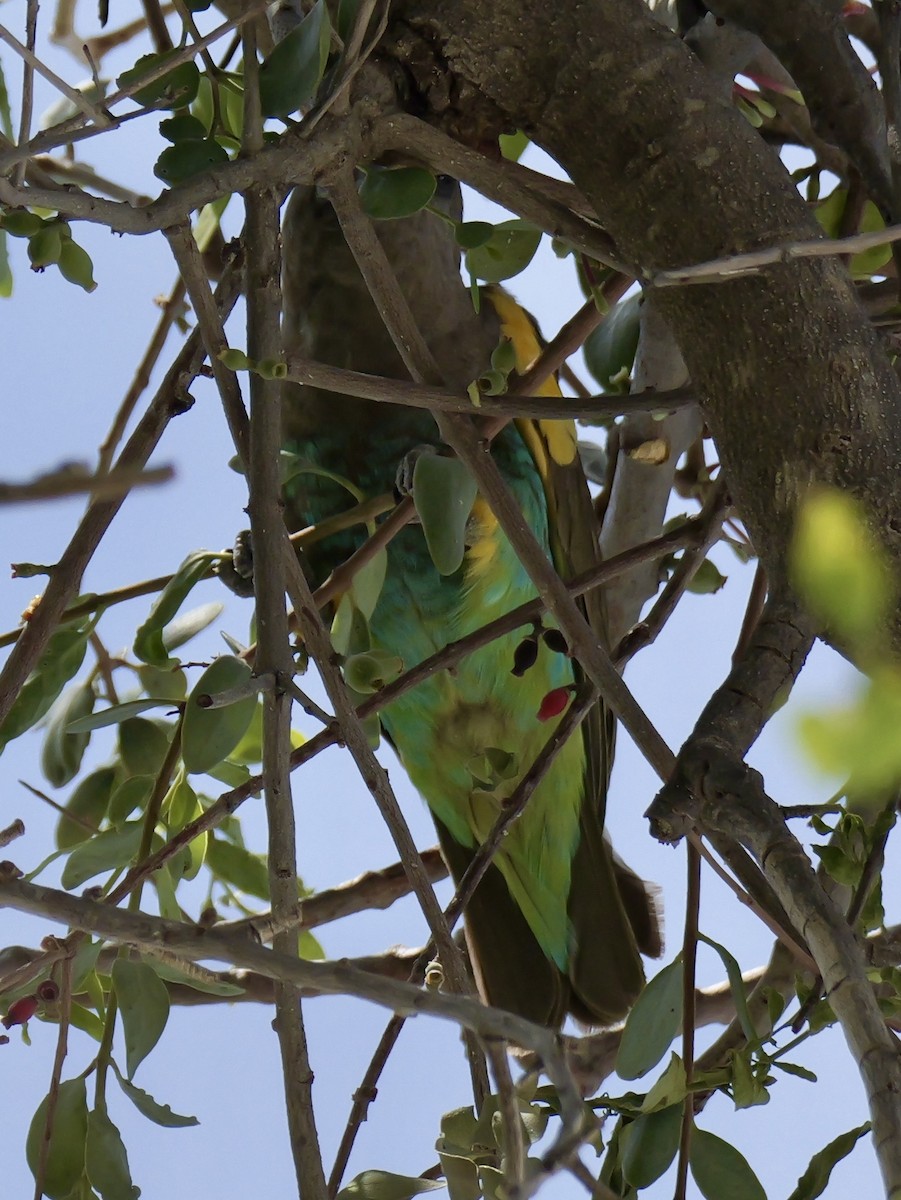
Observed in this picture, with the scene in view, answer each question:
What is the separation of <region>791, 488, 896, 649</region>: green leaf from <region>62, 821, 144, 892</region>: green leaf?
1.22 feet

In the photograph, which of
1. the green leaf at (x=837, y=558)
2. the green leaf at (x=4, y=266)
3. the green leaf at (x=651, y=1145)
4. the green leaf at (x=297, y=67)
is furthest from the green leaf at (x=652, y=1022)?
the green leaf at (x=4, y=266)

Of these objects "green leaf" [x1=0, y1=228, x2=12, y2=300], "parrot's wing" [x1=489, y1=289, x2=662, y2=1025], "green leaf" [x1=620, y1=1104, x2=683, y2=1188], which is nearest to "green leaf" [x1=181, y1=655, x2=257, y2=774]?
"green leaf" [x1=620, y1=1104, x2=683, y2=1188]

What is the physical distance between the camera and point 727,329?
0.53 meters

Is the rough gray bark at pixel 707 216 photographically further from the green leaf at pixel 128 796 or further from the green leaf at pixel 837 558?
the green leaf at pixel 128 796

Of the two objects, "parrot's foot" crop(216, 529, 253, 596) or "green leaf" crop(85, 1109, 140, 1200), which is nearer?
"green leaf" crop(85, 1109, 140, 1200)

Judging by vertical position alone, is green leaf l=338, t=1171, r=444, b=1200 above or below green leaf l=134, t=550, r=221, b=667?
below

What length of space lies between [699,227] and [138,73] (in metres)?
0.28

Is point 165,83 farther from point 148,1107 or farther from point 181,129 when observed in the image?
point 148,1107

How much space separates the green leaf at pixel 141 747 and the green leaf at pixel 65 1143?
0.21m

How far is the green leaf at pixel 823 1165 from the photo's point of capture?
1.80 feet

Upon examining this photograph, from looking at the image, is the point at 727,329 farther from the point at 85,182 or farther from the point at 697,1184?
the point at 85,182

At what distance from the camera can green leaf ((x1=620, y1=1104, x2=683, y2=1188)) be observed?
56 centimetres

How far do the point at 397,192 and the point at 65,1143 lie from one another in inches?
19.6

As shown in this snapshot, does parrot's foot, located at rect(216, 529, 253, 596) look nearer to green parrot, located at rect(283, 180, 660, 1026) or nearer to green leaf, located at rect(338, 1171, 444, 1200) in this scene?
green parrot, located at rect(283, 180, 660, 1026)
